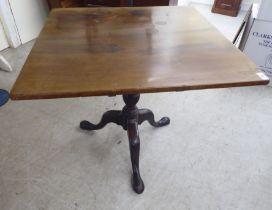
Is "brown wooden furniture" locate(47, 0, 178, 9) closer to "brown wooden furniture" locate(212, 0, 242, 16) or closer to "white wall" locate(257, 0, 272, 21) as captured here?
"white wall" locate(257, 0, 272, 21)

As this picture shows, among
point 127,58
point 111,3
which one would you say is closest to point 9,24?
point 111,3

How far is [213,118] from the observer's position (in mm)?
1505

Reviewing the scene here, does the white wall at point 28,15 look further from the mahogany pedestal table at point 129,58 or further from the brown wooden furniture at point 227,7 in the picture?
the brown wooden furniture at point 227,7

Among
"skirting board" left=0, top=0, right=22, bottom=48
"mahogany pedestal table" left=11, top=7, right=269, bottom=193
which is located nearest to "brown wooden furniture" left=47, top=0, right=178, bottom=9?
"skirting board" left=0, top=0, right=22, bottom=48

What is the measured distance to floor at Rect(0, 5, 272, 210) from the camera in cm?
107

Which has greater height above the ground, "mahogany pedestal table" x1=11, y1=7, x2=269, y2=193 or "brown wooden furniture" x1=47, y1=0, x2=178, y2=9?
"mahogany pedestal table" x1=11, y1=7, x2=269, y2=193

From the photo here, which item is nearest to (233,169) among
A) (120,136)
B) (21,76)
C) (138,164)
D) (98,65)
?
(138,164)

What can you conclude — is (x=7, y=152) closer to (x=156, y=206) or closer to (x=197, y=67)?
(x=156, y=206)

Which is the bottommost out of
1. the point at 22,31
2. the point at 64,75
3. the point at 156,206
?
the point at 156,206

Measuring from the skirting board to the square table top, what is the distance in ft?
4.07

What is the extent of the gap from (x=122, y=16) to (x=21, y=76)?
558mm

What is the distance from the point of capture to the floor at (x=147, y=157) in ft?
3.51

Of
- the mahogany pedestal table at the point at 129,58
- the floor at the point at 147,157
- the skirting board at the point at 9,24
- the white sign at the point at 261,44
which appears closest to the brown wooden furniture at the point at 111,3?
the skirting board at the point at 9,24

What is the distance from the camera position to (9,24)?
81.4 inches
